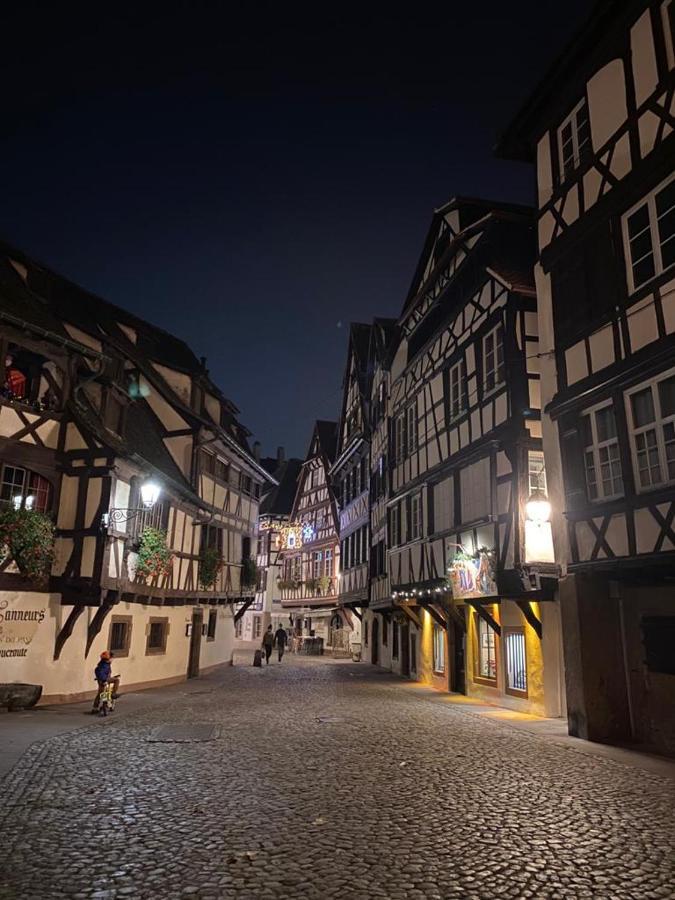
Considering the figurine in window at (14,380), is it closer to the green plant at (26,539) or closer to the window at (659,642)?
the green plant at (26,539)

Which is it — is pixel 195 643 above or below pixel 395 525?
below

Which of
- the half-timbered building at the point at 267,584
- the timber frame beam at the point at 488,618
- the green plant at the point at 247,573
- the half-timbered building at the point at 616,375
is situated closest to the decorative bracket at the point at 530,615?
the timber frame beam at the point at 488,618

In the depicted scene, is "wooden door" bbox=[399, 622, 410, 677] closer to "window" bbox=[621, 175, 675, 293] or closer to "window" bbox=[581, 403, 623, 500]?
"window" bbox=[581, 403, 623, 500]

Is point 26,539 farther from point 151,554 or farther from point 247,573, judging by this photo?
point 247,573

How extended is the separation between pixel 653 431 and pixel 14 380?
14473mm

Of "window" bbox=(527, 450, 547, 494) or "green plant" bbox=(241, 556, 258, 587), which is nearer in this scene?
"window" bbox=(527, 450, 547, 494)

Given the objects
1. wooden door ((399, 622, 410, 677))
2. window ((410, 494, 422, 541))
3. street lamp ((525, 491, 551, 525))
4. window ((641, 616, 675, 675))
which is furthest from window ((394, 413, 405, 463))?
window ((641, 616, 675, 675))

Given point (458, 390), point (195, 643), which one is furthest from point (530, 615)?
point (195, 643)

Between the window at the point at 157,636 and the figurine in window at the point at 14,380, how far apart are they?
8329mm

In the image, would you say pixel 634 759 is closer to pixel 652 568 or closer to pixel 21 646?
pixel 652 568

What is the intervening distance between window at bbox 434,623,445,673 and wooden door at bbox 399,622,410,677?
390 cm

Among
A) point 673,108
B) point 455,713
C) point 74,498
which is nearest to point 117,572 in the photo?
point 74,498

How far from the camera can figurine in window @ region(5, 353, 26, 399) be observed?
639 inches

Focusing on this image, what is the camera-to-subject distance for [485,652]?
60.2 ft
